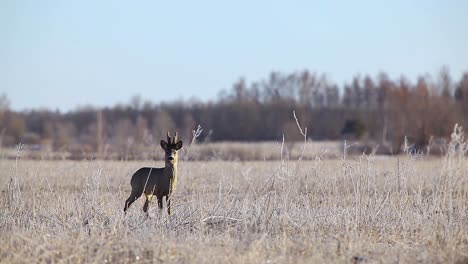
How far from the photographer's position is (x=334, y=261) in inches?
317

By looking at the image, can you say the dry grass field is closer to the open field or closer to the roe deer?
the open field

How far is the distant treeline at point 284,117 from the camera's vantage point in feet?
142

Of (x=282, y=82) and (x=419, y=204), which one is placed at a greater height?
(x=282, y=82)

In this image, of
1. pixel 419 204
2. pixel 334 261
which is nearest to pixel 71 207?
pixel 334 261

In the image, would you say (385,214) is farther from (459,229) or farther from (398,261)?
(398,261)

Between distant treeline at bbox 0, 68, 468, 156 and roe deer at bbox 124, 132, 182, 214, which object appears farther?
distant treeline at bbox 0, 68, 468, 156

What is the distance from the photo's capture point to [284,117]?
4706cm

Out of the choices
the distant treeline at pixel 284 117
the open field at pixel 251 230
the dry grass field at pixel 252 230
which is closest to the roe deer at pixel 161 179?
the open field at pixel 251 230

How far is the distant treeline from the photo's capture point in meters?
A: 43.2

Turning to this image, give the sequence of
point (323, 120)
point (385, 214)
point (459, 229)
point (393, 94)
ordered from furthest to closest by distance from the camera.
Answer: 1. point (323, 120)
2. point (393, 94)
3. point (385, 214)
4. point (459, 229)

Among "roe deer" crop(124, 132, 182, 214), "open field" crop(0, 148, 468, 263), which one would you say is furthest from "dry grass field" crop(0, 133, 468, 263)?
"roe deer" crop(124, 132, 182, 214)

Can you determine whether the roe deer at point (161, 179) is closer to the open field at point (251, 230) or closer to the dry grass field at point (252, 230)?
the open field at point (251, 230)

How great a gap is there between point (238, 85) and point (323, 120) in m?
33.7

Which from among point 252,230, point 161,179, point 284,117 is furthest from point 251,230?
point 284,117
